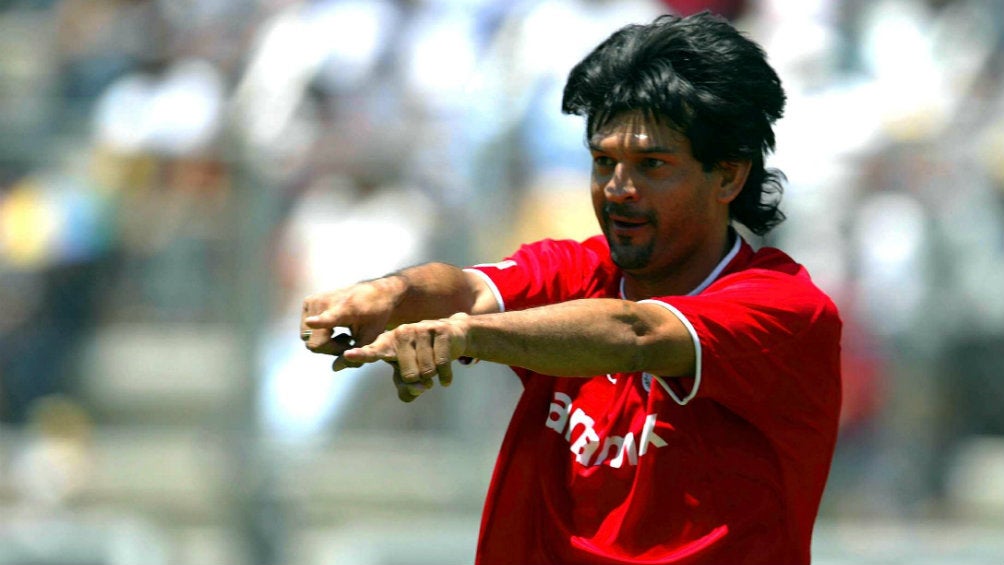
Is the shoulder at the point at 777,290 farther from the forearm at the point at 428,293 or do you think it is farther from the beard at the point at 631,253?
the forearm at the point at 428,293

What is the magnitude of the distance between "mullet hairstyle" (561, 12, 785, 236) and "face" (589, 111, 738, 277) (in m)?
0.03

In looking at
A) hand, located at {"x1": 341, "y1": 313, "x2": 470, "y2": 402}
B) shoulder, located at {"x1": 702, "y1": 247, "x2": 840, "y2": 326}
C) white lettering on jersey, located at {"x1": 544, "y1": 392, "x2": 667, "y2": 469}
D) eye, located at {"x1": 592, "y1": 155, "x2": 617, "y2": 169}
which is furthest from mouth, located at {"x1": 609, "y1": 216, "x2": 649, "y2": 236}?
hand, located at {"x1": 341, "y1": 313, "x2": 470, "y2": 402}

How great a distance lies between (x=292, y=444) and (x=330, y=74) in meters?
2.71

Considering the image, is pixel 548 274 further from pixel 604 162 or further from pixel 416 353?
pixel 416 353

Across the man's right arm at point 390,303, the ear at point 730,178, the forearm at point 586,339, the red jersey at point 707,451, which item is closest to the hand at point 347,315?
the man's right arm at point 390,303

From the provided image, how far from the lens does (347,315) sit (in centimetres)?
335

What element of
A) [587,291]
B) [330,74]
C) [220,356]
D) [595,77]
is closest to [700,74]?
[595,77]

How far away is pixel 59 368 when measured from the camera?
8156mm

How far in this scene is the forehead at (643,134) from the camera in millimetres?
3654

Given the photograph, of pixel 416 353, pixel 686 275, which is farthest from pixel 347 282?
pixel 416 353

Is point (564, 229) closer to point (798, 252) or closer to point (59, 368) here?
point (798, 252)

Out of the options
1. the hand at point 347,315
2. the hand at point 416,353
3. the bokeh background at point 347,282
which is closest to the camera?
the hand at point 416,353

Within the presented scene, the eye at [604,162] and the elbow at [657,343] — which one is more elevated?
the eye at [604,162]

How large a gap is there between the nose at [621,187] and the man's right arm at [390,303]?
1.44ft
